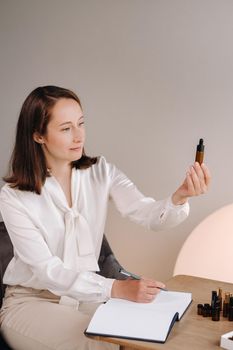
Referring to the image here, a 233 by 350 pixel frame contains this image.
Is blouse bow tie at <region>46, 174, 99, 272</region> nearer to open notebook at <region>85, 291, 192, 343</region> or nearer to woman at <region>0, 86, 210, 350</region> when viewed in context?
woman at <region>0, 86, 210, 350</region>

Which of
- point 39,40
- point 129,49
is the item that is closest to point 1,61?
point 39,40

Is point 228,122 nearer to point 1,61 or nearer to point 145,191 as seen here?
point 145,191

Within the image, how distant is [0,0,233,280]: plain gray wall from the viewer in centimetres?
221

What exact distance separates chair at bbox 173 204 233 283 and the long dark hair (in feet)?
1.77

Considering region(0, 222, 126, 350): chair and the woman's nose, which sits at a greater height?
the woman's nose

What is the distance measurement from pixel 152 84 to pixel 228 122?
0.35 meters

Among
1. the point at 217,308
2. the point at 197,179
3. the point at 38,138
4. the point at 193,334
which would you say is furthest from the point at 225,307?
the point at 38,138

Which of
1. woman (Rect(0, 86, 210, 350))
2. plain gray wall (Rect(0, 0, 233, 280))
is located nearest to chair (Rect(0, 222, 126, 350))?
woman (Rect(0, 86, 210, 350))

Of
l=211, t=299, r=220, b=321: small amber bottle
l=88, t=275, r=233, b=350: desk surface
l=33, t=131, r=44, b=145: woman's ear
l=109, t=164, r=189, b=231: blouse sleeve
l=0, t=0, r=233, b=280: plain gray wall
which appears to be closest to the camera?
l=88, t=275, r=233, b=350: desk surface

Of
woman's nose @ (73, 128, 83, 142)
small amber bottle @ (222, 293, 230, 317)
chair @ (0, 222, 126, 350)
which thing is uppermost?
woman's nose @ (73, 128, 83, 142)

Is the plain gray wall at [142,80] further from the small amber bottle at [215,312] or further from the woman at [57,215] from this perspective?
the small amber bottle at [215,312]

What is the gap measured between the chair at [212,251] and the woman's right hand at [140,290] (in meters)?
0.40

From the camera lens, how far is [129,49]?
7.72 ft

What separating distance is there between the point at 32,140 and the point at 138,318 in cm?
76
